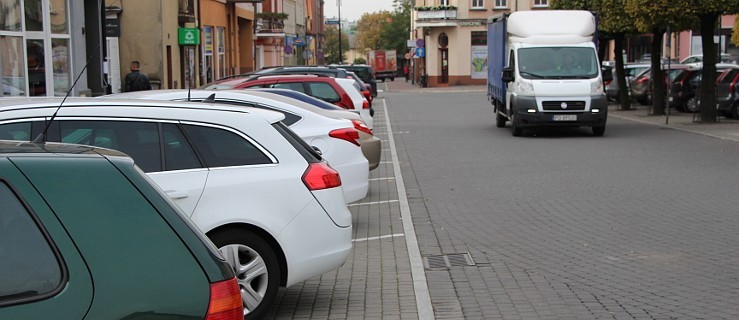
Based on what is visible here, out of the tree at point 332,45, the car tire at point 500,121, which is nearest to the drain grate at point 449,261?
the car tire at point 500,121

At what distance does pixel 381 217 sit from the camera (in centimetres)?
1218

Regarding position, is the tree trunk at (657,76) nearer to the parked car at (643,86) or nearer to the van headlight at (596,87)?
the parked car at (643,86)

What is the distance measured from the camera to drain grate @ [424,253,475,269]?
9.10 meters

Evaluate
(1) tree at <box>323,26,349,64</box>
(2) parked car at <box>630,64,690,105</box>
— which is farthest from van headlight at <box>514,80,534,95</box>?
(1) tree at <box>323,26,349,64</box>

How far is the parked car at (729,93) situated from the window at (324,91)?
15433 mm

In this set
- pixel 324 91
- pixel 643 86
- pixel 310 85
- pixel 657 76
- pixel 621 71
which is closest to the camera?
pixel 310 85

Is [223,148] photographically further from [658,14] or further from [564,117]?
[658,14]

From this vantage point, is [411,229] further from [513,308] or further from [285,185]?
[285,185]

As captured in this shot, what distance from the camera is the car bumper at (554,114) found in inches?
931

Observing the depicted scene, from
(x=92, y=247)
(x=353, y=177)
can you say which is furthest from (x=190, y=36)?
(x=92, y=247)

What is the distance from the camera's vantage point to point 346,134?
1098 centimetres

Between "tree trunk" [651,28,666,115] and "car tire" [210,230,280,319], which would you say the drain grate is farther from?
"tree trunk" [651,28,666,115]

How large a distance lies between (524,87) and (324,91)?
6.85 m

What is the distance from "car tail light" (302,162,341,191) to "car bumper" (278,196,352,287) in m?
0.14
